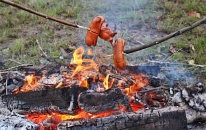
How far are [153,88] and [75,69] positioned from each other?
982 mm

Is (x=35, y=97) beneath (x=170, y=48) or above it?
beneath

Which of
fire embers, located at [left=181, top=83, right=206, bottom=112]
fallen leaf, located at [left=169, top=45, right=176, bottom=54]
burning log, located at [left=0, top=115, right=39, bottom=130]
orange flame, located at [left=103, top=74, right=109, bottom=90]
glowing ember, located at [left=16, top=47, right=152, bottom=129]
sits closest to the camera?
burning log, located at [left=0, top=115, right=39, bottom=130]

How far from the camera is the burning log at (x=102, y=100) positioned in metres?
3.42

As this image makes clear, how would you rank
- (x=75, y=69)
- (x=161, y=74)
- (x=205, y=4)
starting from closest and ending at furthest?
(x=75, y=69) → (x=161, y=74) → (x=205, y=4)

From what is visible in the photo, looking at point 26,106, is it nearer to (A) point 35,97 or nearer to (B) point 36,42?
(A) point 35,97

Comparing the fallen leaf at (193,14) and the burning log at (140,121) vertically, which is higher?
the fallen leaf at (193,14)

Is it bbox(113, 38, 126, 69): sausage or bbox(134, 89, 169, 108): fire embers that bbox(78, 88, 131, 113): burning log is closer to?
bbox(134, 89, 169, 108): fire embers

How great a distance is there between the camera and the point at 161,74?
15.0ft

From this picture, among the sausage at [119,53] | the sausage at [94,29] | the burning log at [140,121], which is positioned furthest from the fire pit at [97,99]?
the sausage at [94,29]

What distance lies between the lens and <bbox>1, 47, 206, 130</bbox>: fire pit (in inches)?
123

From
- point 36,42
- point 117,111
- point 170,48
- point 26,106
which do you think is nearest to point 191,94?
point 117,111

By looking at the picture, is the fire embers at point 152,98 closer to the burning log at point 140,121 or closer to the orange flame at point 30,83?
the burning log at point 140,121

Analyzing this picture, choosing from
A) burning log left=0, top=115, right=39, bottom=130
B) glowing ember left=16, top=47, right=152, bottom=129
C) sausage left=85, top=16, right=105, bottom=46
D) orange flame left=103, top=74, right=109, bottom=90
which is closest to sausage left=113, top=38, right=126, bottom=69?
sausage left=85, top=16, right=105, bottom=46

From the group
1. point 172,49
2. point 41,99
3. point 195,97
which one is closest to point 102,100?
point 41,99
